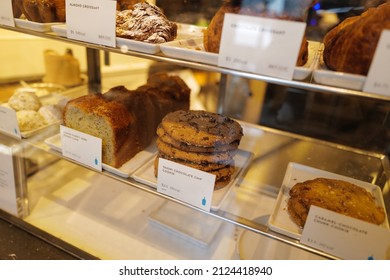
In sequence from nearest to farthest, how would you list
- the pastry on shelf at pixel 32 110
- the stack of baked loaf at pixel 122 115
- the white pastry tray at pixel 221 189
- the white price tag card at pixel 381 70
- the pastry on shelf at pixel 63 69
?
the white price tag card at pixel 381 70 → the white pastry tray at pixel 221 189 → the stack of baked loaf at pixel 122 115 → the pastry on shelf at pixel 32 110 → the pastry on shelf at pixel 63 69

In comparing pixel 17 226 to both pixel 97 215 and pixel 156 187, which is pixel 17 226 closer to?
pixel 97 215

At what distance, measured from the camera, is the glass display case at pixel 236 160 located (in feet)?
2.62

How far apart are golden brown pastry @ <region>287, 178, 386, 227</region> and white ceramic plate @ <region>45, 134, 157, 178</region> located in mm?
499

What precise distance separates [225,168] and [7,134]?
0.83 metres

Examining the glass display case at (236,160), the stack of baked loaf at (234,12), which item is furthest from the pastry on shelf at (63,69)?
the stack of baked loaf at (234,12)

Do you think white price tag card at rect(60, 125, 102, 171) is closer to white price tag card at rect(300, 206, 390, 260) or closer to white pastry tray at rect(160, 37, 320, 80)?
white pastry tray at rect(160, 37, 320, 80)

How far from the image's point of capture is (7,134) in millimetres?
1144

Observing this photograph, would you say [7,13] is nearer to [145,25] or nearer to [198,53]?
[145,25]

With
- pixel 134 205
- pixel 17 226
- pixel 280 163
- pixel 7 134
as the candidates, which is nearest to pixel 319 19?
pixel 280 163

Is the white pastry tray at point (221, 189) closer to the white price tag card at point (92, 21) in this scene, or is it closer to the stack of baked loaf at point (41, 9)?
the white price tag card at point (92, 21)

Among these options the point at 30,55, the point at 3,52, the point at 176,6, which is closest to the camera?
the point at 176,6

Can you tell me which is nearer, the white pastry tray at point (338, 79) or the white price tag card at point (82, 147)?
the white pastry tray at point (338, 79)

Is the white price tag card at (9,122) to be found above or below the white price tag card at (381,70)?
below

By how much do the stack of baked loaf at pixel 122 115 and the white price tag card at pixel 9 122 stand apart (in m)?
0.19
